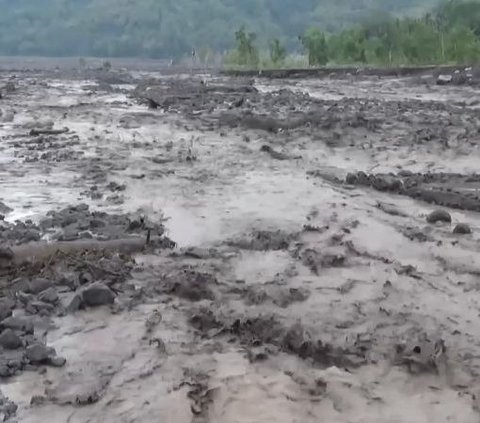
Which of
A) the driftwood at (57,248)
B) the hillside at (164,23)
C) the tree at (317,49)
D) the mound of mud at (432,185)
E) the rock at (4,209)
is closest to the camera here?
the driftwood at (57,248)

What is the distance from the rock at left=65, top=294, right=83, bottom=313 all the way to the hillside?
11506 centimetres

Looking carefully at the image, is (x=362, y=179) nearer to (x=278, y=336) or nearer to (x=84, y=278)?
(x=84, y=278)

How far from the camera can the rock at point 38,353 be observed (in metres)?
4.47

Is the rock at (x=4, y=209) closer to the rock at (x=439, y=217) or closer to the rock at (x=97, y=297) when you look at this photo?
the rock at (x=97, y=297)

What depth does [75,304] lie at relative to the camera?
17.5 ft

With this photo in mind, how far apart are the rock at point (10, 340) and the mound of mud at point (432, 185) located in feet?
17.2

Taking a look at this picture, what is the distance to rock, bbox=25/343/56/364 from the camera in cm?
447

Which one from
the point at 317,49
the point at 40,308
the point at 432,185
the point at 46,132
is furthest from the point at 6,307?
the point at 317,49

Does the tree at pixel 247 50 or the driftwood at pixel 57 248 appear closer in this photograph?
the driftwood at pixel 57 248

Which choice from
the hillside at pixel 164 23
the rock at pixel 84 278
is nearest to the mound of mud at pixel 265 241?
the rock at pixel 84 278

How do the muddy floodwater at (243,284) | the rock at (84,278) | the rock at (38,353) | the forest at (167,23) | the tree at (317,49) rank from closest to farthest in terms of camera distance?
the muddy floodwater at (243,284), the rock at (38,353), the rock at (84,278), the tree at (317,49), the forest at (167,23)

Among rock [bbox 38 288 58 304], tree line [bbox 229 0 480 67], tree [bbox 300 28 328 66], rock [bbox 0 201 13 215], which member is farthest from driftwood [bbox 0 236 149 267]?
tree [bbox 300 28 328 66]

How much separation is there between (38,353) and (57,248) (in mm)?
1973

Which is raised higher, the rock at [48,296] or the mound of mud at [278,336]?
the rock at [48,296]
